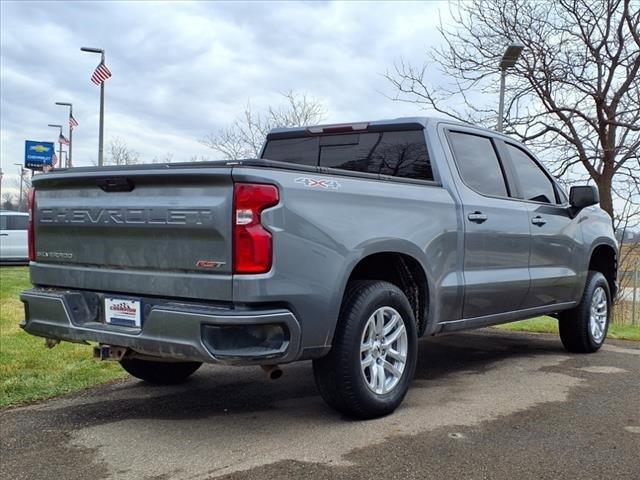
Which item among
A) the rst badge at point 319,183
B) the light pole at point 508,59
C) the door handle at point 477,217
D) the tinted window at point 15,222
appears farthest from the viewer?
the tinted window at point 15,222

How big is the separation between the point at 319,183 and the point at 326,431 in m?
1.45

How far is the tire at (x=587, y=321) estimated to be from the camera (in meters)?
6.45

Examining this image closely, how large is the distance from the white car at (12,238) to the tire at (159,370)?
15.7 metres

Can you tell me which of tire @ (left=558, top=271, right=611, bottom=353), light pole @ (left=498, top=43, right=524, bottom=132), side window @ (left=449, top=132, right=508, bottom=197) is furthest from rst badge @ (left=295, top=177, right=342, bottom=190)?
light pole @ (left=498, top=43, right=524, bottom=132)

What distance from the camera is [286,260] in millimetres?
3475

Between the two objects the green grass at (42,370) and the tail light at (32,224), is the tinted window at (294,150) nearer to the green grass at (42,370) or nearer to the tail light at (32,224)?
the tail light at (32,224)

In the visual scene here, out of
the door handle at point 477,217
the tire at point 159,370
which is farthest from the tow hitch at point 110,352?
the door handle at point 477,217

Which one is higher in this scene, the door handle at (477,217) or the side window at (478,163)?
the side window at (478,163)

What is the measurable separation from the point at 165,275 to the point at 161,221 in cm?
30

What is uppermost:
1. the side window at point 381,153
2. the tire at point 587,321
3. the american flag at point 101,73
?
the american flag at point 101,73

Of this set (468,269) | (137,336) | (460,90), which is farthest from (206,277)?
(460,90)

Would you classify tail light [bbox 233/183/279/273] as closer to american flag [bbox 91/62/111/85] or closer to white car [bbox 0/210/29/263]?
american flag [bbox 91/62/111/85]

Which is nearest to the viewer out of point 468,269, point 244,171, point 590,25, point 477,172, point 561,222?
point 244,171

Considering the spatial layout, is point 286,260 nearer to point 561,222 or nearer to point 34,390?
point 34,390
